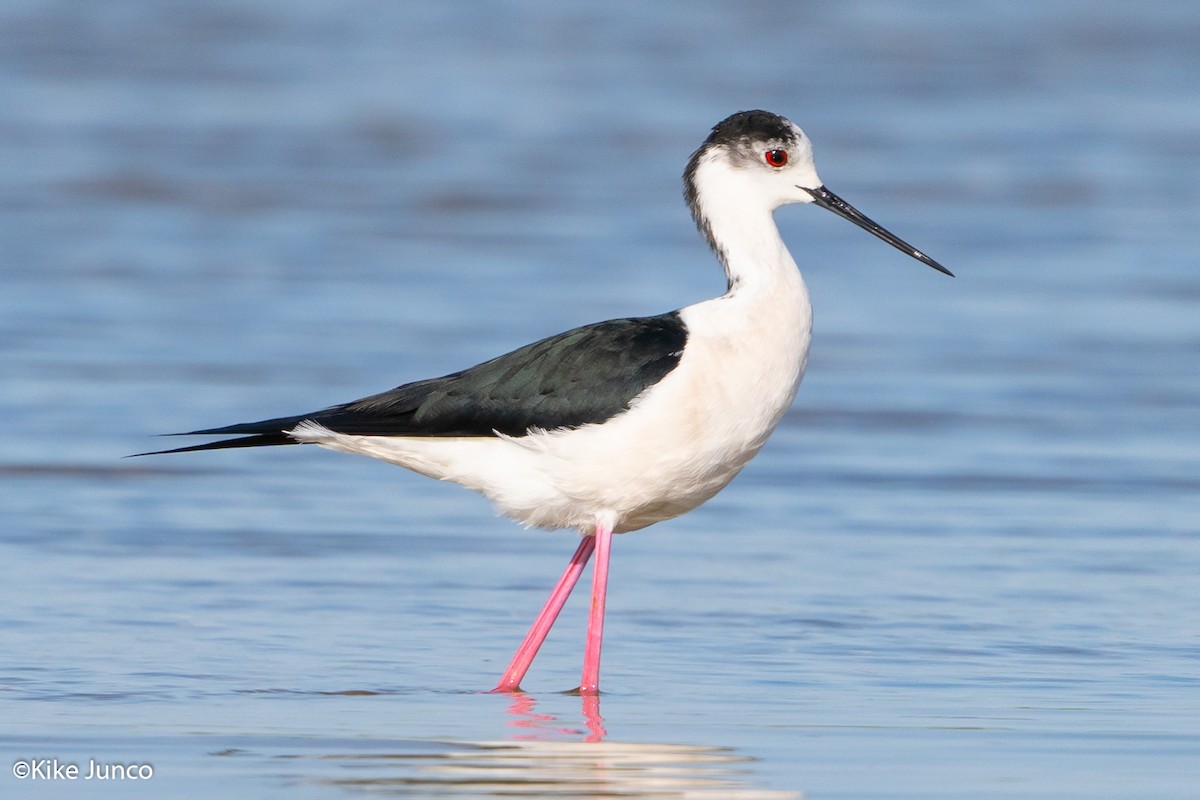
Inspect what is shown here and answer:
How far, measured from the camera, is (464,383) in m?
6.33

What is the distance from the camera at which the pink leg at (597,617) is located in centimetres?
610

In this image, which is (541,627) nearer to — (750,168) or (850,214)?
(750,168)

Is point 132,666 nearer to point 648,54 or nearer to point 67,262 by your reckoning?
point 67,262

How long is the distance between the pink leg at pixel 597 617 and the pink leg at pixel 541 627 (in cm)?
13

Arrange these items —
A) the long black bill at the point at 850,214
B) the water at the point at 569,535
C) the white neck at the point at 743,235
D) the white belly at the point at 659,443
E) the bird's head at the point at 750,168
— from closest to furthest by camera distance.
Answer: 1. the water at the point at 569,535
2. the white belly at the point at 659,443
3. the white neck at the point at 743,235
4. the bird's head at the point at 750,168
5. the long black bill at the point at 850,214

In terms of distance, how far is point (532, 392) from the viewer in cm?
623

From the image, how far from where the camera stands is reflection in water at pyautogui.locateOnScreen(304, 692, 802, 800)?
198 inches

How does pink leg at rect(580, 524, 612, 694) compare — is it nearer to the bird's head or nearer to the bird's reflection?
the bird's reflection

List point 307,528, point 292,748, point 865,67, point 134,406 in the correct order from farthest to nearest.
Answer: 1. point 865,67
2. point 134,406
3. point 307,528
4. point 292,748

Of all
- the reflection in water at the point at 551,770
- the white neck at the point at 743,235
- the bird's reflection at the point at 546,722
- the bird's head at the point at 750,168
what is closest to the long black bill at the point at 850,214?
the bird's head at the point at 750,168

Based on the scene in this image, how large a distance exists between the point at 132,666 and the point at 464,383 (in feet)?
4.08

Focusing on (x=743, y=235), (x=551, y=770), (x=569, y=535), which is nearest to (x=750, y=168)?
(x=743, y=235)

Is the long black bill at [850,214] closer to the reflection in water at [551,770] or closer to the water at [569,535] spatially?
the water at [569,535]

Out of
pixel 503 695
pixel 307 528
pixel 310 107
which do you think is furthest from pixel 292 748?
pixel 310 107
